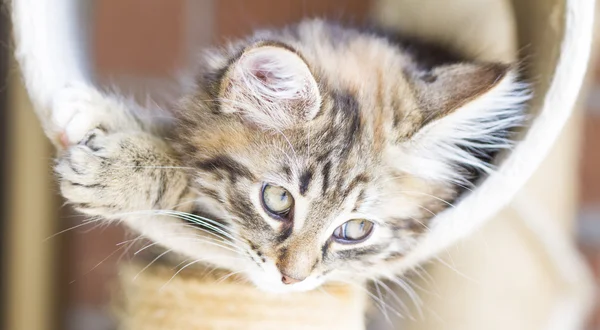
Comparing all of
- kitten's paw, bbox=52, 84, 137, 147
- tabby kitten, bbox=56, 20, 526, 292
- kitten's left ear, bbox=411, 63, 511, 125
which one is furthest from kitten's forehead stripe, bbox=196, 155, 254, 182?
kitten's left ear, bbox=411, 63, 511, 125

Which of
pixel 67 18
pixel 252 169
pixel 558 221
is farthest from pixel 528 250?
pixel 67 18

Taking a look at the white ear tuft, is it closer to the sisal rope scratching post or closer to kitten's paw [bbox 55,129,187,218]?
the sisal rope scratching post

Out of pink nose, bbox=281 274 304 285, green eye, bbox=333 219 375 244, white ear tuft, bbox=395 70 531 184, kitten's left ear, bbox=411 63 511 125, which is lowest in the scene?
pink nose, bbox=281 274 304 285

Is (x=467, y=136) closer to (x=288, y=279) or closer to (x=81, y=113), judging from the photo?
(x=288, y=279)

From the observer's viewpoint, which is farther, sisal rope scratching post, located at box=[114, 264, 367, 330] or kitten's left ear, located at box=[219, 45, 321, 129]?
sisal rope scratching post, located at box=[114, 264, 367, 330]

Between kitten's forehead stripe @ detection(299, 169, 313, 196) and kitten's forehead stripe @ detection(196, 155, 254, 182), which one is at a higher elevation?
kitten's forehead stripe @ detection(299, 169, 313, 196)

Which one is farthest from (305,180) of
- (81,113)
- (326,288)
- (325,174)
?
Result: (81,113)

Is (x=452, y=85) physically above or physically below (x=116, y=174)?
above
